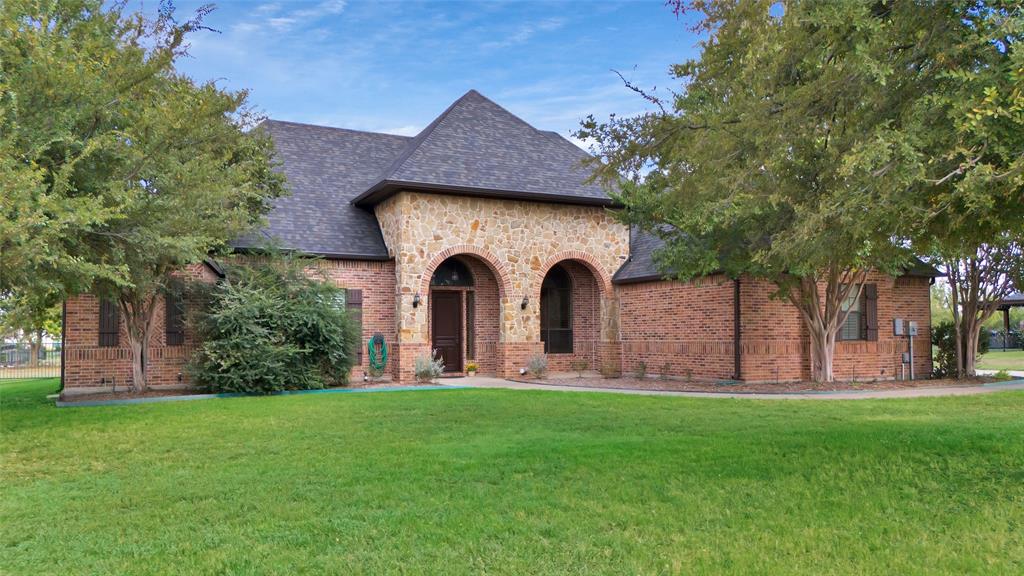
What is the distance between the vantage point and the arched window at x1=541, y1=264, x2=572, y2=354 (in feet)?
70.4

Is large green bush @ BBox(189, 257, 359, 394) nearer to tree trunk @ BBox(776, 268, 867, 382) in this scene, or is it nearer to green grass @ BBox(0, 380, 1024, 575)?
green grass @ BBox(0, 380, 1024, 575)

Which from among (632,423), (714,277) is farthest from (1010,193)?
(714,277)

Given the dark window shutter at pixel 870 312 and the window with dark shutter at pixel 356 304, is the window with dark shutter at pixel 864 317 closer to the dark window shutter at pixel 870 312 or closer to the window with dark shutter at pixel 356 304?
the dark window shutter at pixel 870 312

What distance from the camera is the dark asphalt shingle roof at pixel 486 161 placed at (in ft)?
61.0

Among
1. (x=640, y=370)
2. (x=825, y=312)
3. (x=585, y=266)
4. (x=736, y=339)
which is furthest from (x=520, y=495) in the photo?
(x=585, y=266)

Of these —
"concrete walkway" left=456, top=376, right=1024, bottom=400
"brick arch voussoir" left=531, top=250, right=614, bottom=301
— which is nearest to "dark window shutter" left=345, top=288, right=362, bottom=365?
"concrete walkway" left=456, top=376, right=1024, bottom=400

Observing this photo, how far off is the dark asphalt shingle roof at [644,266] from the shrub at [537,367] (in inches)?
131

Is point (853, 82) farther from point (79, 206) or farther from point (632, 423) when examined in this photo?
point (79, 206)

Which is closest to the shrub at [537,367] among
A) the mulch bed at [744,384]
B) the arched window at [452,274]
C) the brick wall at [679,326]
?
the mulch bed at [744,384]

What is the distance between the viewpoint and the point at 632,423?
10094mm

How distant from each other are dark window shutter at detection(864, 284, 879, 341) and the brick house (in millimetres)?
44

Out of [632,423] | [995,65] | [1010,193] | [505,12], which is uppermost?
[505,12]

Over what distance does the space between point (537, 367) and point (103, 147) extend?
38.8ft

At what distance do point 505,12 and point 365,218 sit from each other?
8032 millimetres
